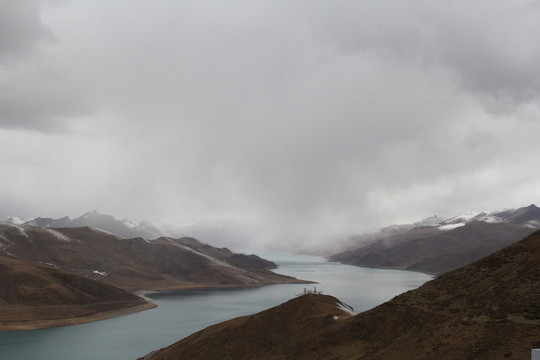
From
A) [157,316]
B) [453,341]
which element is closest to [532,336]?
[453,341]

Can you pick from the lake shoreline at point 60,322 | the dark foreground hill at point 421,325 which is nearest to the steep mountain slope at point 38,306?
the lake shoreline at point 60,322

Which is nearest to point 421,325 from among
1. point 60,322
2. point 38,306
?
point 60,322

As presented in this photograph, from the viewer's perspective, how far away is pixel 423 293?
58.0 meters

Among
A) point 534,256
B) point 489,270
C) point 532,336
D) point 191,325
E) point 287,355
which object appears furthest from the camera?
point 191,325

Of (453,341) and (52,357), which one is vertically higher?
(453,341)

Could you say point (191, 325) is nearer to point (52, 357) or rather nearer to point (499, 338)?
point (52, 357)

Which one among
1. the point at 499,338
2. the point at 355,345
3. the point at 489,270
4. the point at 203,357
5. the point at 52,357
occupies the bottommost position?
the point at 52,357

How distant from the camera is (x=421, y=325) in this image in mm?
50625

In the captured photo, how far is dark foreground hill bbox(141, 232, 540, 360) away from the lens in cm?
4013

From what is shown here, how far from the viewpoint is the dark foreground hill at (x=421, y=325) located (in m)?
40.1

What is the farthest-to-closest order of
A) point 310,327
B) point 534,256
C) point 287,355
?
point 310,327 → point 287,355 → point 534,256

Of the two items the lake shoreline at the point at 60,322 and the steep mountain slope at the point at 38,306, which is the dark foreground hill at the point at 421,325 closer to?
the lake shoreline at the point at 60,322

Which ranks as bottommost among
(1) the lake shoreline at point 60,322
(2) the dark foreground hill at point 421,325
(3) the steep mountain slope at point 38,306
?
(1) the lake shoreline at point 60,322

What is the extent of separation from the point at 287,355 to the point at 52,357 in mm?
85988
